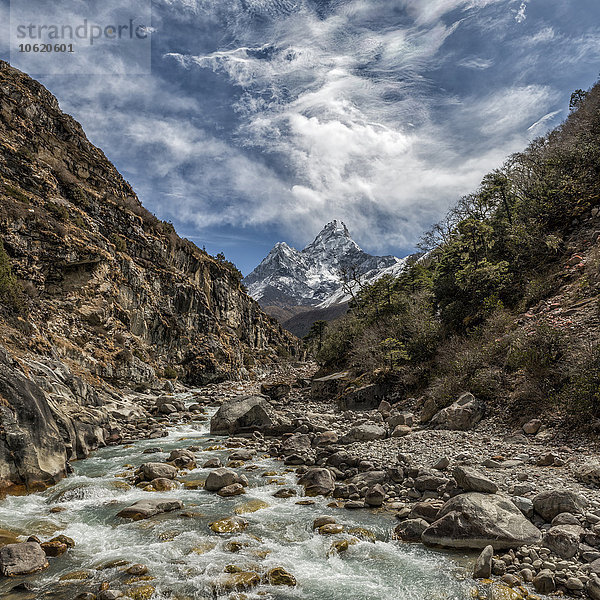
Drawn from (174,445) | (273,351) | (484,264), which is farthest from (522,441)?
(273,351)

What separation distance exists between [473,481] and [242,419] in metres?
15.7

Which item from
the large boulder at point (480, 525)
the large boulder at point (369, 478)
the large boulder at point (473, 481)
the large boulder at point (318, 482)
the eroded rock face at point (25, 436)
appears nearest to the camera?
the large boulder at point (480, 525)

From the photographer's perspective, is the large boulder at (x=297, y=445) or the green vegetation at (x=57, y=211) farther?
the green vegetation at (x=57, y=211)

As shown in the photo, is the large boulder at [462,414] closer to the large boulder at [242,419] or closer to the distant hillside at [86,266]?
the large boulder at [242,419]

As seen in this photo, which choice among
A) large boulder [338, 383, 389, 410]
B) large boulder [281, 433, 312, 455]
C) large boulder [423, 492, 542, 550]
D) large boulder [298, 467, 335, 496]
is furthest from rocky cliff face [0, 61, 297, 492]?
large boulder [338, 383, 389, 410]

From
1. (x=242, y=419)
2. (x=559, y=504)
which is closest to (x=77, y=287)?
(x=242, y=419)

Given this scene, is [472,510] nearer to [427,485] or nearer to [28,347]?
[427,485]

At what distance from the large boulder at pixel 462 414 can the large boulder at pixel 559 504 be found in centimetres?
647

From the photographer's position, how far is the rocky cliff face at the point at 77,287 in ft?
54.2

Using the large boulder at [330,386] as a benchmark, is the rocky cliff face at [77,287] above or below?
above

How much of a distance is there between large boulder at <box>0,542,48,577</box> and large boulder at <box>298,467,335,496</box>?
7070 mm

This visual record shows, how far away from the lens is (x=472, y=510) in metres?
7.88

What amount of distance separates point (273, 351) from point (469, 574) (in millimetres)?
87550

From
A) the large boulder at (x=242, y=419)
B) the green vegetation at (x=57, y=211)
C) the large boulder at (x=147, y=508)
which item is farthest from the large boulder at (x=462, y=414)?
the green vegetation at (x=57, y=211)
